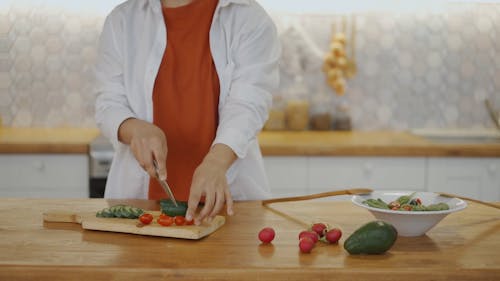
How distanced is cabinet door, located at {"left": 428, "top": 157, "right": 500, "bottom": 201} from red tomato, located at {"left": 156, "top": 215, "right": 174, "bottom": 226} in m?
1.89

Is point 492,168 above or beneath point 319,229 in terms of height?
beneath

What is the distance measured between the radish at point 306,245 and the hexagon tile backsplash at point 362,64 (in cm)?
244

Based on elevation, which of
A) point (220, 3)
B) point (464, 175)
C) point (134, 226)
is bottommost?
point (464, 175)

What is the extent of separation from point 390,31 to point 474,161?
943 mm

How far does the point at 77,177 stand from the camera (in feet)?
11.0

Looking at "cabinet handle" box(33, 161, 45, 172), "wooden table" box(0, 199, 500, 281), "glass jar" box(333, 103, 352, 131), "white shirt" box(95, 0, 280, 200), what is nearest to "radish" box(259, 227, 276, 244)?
"wooden table" box(0, 199, 500, 281)

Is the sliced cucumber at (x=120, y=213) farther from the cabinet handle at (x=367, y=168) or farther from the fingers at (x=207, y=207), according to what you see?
the cabinet handle at (x=367, y=168)

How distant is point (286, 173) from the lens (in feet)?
11.2

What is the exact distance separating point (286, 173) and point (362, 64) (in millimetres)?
952

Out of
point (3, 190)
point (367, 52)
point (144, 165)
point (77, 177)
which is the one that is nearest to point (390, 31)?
point (367, 52)

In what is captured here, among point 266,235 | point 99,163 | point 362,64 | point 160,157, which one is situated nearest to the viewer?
Answer: point 266,235

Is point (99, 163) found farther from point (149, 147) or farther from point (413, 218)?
point (413, 218)

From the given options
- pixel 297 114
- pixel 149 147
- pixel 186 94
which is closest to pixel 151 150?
pixel 149 147

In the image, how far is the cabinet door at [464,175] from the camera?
11.2ft
